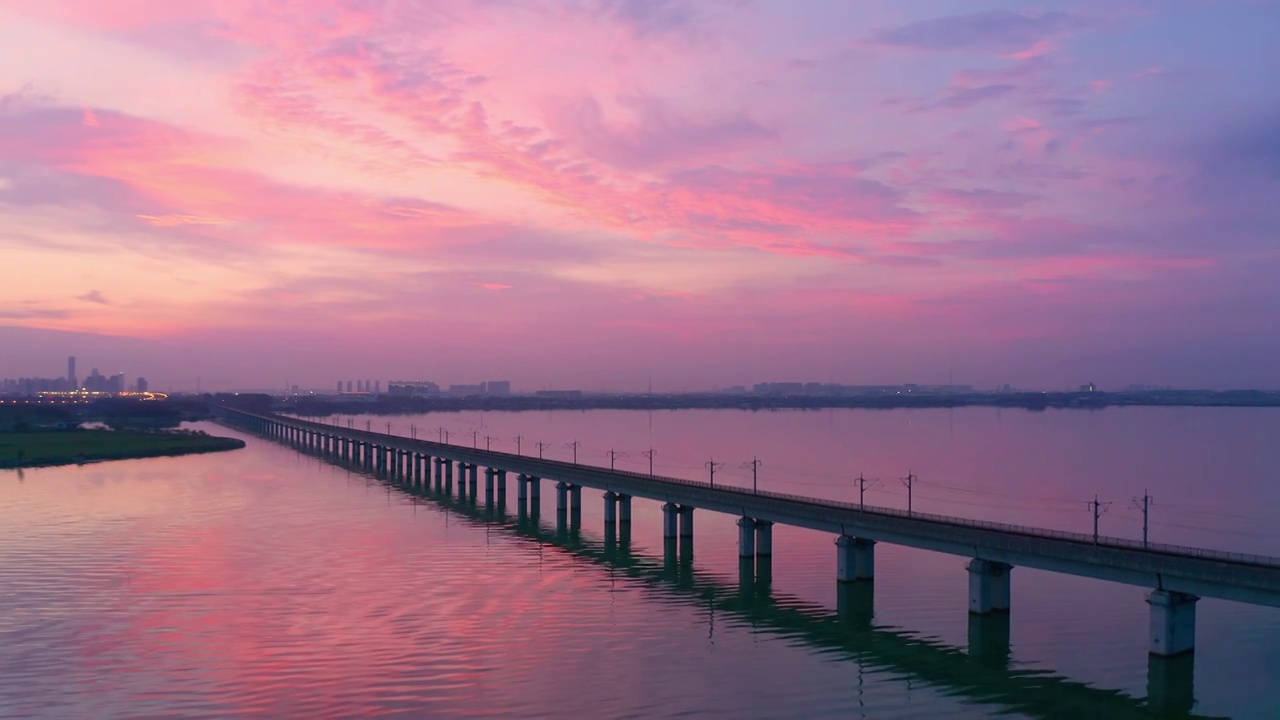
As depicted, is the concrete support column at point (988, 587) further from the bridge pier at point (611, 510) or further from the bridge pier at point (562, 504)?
the bridge pier at point (562, 504)

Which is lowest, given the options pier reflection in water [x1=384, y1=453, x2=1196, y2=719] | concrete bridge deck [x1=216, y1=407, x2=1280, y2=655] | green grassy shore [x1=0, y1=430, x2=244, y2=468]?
pier reflection in water [x1=384, y1=453, x2=1196, y2=719]

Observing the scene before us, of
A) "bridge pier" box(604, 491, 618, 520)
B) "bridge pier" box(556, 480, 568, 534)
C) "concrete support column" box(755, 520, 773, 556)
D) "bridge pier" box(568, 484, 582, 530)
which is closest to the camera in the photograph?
"concrete support column" box(755, 520, 773, 556)

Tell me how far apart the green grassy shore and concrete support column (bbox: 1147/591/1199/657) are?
133m

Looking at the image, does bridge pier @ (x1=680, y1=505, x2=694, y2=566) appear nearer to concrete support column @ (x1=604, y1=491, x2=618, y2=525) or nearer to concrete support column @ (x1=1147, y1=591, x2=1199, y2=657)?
concrete support column @ (x1=604, y1=491, x2=618, y2=525)

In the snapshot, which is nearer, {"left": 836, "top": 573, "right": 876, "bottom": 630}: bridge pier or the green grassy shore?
{"left": 836, "top": 573, "right": 876, "bottom": 630}: bridge pier

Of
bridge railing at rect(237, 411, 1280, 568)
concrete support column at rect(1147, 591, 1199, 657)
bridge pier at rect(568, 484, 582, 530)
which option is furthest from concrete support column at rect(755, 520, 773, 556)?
concrete support column at rect(1147, 591, 1199, 657)

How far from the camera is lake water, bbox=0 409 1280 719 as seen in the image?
37344 millimetres

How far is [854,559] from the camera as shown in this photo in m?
57.7

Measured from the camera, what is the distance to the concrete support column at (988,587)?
49.0 m

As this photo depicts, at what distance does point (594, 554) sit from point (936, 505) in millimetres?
38788

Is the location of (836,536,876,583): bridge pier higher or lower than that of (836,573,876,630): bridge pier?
higher

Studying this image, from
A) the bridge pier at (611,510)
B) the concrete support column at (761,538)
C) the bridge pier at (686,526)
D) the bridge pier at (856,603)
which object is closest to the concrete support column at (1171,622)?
the bridge pier at (856,603)

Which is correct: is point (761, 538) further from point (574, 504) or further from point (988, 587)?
point (574, 504)

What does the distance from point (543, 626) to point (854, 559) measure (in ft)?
61.9
